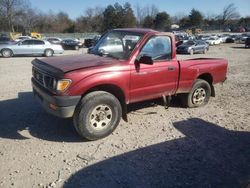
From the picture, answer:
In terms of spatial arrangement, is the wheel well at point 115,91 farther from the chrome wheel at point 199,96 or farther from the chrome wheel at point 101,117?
the chrome wheel at point 199,96

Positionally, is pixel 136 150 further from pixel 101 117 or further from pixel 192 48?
pixel 192 48

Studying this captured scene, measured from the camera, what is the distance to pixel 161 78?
598 cm

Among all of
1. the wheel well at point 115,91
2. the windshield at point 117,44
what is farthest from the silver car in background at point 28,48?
the wheel well at point 115,91

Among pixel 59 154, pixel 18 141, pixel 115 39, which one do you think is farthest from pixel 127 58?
pixel 18 141

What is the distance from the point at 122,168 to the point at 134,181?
15.3 inches

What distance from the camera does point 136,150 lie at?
488 cm

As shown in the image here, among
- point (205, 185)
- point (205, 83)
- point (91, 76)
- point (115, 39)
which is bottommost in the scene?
point (205, 185)

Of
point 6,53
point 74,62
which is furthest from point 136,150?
point 6,53

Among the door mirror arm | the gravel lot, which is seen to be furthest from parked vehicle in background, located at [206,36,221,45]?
the door mirror arm

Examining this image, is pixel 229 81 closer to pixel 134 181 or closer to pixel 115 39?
pixel 115 39

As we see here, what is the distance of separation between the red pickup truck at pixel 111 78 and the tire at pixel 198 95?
15 cm

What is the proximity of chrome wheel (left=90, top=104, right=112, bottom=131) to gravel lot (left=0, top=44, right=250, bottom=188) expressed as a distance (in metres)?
→ 0.30

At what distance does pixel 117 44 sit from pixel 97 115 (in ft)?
5.53

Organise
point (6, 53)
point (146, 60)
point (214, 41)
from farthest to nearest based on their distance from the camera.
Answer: point (214, 41) → point (6, 53) → point (146, 60)
